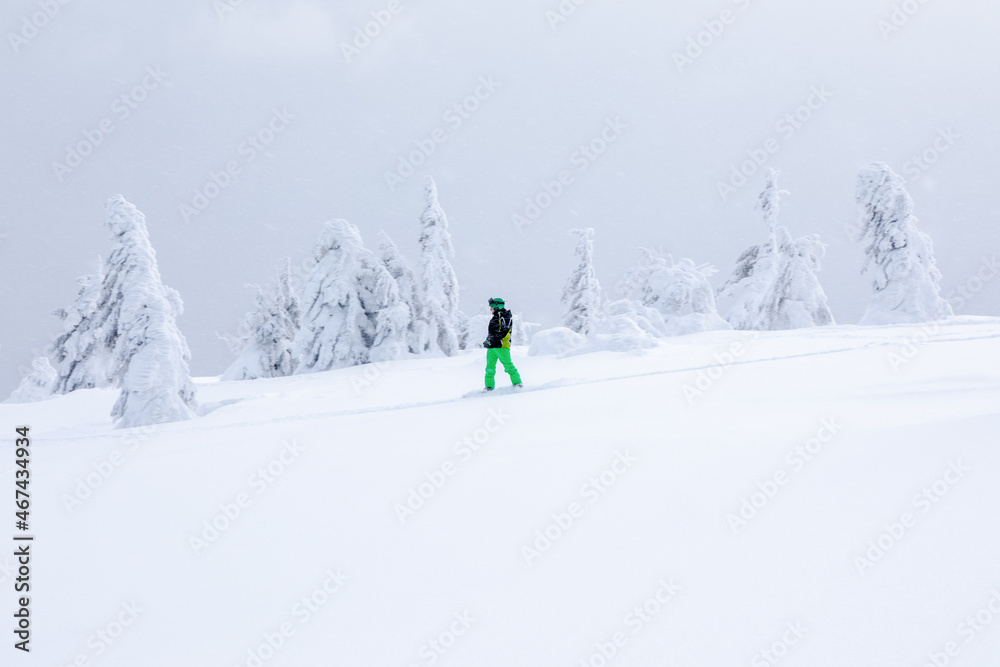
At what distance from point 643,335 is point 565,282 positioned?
2173 cm

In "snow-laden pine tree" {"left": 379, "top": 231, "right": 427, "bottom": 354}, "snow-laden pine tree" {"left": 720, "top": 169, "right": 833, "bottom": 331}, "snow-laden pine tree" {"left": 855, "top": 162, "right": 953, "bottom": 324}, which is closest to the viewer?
"snow-laden pine tree" {"left": 379, "top": 231, "right": 427, "bottom": 354}

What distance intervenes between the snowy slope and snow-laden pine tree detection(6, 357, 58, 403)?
38.7m

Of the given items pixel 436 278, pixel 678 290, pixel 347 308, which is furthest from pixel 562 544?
pixel 678 290

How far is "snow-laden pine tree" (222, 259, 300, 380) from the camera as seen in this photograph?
3027 centimetres

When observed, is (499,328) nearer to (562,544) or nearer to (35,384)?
(562,544)

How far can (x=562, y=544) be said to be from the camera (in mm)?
3551

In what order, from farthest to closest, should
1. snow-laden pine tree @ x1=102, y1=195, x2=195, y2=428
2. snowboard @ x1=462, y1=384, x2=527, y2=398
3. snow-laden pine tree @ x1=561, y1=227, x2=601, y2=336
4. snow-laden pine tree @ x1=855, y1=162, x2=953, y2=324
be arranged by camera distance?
1. snow-laden pine tree @ x1=561, y1=227, x2=601, y2=336
2. snow-laden pine tree @ x1=855, y1=162, x2=953, y2=324
3. snow-laden pine tree @ x1=102, y1=195, x2=195, y2=428
4. snowboard @ x1=462, y1=384, x2=527, y2=398

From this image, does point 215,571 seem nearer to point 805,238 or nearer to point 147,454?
point 147,454

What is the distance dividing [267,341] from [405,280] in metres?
9.49

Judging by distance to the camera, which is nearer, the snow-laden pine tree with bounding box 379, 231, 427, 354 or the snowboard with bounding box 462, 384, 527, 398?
the snowboard with bounding box 462, 384, 527, 398

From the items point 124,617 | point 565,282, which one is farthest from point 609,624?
point 565,282

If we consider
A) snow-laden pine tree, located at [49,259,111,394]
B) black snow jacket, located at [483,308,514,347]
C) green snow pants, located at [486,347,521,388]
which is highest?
black snow jacket, located at [483,308,514,347]

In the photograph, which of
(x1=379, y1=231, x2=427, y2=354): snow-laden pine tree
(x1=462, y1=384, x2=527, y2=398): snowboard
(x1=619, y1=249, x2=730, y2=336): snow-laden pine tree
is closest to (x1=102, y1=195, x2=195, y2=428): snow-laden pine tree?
(x1=462, y1=384, x2=527, y2=398): snowboard

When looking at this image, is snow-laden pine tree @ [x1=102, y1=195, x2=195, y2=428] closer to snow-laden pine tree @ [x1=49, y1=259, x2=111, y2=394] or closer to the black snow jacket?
the black snow jacket
